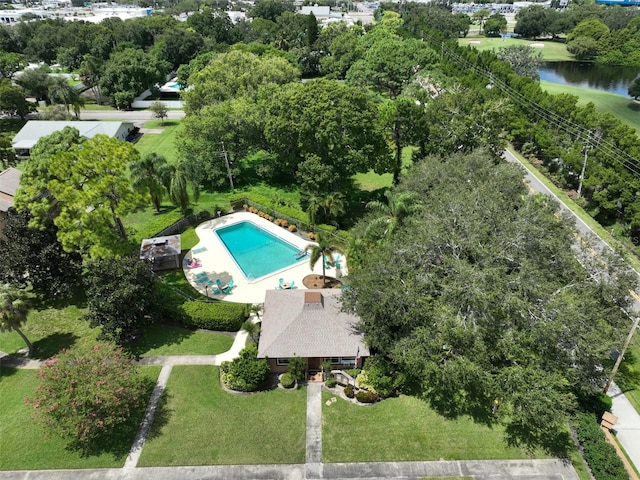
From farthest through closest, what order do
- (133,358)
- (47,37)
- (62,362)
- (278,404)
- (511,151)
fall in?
(47,37)
(511,151)
(133,358)
(278,404)
(62,362)

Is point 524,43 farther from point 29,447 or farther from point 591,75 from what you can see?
point 29,447

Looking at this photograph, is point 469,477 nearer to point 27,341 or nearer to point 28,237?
point 27,341

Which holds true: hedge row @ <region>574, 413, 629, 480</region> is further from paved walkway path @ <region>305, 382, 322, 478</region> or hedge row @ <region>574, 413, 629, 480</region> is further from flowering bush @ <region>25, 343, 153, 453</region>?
flowering bush @ <region>25, 343, 153, 453</region>

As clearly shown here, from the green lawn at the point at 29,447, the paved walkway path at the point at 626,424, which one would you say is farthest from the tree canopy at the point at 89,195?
the paved walkway path at the point at 626,424

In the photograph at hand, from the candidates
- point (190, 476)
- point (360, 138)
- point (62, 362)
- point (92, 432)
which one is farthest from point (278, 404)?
point (360, 138)

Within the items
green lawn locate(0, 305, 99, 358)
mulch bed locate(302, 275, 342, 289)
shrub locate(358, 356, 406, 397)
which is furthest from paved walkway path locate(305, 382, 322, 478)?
green lawn locate(0, 305, 99, 358)

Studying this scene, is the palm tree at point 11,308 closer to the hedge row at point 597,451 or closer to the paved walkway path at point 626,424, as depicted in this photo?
the hedge row at point 597,451
